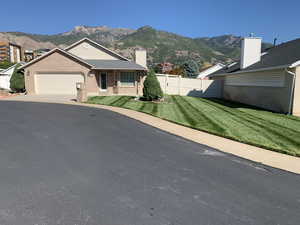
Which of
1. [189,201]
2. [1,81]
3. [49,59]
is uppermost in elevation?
[49,59]

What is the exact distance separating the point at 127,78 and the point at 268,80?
13.1 m

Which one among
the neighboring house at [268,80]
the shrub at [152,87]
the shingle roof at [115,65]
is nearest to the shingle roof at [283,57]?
the neighboring house at [268,80]

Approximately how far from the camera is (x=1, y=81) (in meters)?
28.7

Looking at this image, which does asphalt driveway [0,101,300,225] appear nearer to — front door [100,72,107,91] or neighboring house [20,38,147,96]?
neighboring house [20,38,147,96]

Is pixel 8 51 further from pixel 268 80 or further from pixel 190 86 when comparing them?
pixel 268 80

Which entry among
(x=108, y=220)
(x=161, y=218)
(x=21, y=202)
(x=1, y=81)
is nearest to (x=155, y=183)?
(x=161, y=218)

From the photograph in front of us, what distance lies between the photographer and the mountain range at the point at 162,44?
274 feet

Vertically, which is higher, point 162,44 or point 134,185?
point 162,44

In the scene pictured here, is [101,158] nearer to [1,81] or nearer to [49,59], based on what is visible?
[49,59]

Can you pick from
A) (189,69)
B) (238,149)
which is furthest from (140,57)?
(189,69)

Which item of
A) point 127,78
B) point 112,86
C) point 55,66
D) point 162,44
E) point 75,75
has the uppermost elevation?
point 162,44

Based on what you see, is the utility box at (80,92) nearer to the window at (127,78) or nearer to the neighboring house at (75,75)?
the neighboring house at (75,75)

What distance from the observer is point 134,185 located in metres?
3.82

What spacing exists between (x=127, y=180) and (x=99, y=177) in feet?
1.92
